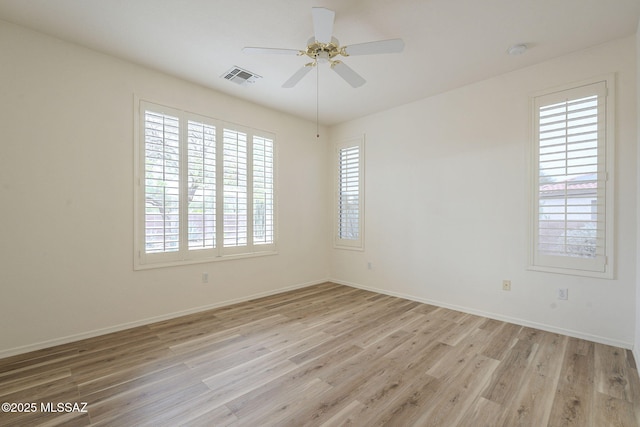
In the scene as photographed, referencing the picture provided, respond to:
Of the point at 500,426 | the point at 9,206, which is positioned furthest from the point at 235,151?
the point at 500,426

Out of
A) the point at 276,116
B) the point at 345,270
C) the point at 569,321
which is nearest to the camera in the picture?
the point at 569,321

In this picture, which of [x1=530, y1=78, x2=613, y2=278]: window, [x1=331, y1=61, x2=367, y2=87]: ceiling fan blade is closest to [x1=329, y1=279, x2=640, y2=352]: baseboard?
[x1=530, y1=78, x2=613, y2=278]: window

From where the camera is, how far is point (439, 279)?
13.0 feet

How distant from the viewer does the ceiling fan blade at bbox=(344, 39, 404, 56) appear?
2.21 metres

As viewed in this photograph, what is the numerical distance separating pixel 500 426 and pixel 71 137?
4224 mm

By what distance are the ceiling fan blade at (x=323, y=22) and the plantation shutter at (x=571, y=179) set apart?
8.37ft

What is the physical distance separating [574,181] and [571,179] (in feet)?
0.11

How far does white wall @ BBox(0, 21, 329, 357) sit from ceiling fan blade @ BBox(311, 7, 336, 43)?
2.16 metres

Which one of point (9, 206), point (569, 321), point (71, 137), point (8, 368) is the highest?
point (71, 137)

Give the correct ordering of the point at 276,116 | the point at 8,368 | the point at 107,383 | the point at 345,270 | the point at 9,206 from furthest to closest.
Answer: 1. the point at 345,270
2. the point at 276,116
3. the point at 9,206
4. the point at 8,368
5. the point at 107,383

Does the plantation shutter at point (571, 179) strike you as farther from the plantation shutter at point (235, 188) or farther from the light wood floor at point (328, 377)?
the plantation shutter at point (235, 188)

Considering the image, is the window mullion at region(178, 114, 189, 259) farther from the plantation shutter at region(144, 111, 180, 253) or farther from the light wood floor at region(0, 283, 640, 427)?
the light wood floor at region(0, 283, 640, 427)

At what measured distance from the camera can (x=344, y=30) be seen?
8.57 ft

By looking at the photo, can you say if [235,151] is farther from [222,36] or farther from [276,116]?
[222,36]
